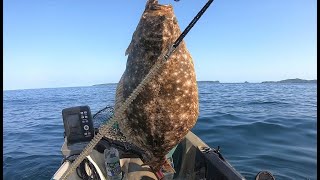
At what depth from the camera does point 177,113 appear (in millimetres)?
2900

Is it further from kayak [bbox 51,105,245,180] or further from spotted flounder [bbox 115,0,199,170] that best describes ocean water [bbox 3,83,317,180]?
spotted flounder [bbox 115,0,199,170]

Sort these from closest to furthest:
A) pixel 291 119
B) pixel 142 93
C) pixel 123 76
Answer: pixel 142 93 → pixel 123 76 → pixel 291 119

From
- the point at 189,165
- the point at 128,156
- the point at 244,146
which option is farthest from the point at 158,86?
the point at 244,146

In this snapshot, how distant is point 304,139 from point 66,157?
33.3 ft

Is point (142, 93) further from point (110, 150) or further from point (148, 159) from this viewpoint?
point (110, 150)

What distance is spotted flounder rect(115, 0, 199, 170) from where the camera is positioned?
2863mm

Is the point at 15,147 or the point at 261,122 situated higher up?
the point at 261,122

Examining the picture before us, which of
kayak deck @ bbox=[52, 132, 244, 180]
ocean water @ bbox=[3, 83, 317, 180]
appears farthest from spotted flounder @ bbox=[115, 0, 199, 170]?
ocean water @ bbox=[3, 83, 317, 180]

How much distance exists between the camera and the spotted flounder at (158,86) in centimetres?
286

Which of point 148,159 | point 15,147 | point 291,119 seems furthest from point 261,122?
point 148,159

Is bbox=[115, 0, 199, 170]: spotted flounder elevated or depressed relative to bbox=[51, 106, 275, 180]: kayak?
elevated

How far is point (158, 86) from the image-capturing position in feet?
9.36

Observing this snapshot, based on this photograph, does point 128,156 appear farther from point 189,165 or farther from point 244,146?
point 244,146

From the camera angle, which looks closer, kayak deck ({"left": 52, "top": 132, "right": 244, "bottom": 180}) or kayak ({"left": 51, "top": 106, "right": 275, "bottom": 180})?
kayak deck ({"left": 52, "top": 132, "right": 244, "bottom": 180})
